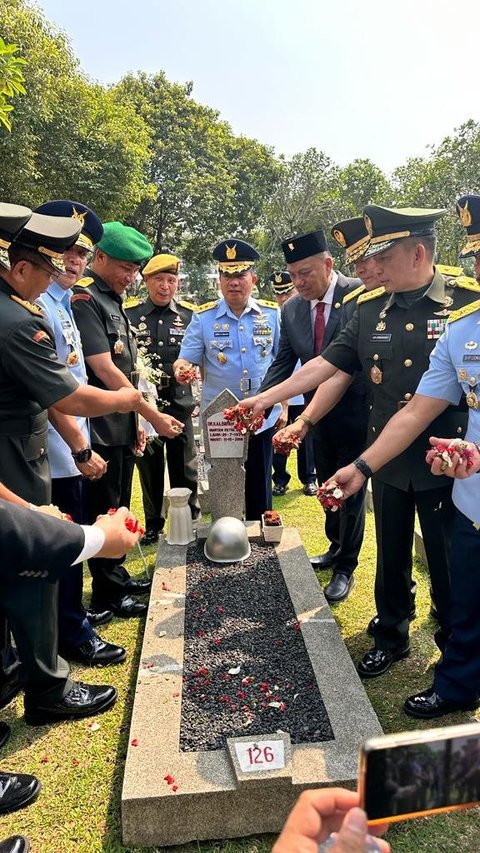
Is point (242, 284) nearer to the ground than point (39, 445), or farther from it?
farther from it

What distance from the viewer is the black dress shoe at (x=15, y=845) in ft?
7.32

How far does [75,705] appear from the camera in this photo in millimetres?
3029

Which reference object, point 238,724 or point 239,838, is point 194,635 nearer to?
point 238,724

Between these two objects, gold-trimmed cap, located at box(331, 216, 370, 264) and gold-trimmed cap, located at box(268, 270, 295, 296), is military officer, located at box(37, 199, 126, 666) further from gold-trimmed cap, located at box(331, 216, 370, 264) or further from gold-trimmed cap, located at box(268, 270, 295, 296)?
gold-trimmed cap, located at box(268, 270, 295, 296)

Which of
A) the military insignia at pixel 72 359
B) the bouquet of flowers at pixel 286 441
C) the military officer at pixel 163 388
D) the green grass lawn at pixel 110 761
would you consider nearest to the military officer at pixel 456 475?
the green grass lawn at pixel 110 761

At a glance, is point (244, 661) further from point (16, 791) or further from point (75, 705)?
point (16, 791)

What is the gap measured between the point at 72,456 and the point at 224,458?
1641 mm

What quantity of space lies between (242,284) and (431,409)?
8.42ft

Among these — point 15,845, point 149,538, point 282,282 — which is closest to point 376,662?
point 15,845

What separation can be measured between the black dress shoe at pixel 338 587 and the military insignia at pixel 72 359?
2.48 m

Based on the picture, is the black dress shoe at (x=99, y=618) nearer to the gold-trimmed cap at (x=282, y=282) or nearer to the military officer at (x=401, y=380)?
the military officer at (x=401, y=380)

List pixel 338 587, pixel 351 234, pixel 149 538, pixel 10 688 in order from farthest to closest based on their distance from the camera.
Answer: pixel 149 538, pixel 338 587, pixel 351 234, pixel 10 688

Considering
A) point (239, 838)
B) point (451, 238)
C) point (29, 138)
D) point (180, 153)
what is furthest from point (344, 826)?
point (451, 238)

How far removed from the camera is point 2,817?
2479mm
